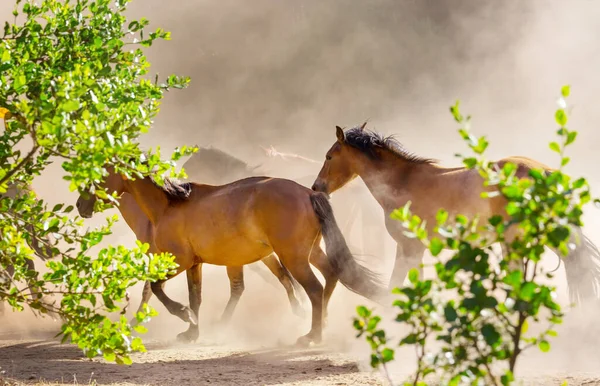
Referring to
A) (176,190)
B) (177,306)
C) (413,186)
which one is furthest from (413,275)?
(176,190)

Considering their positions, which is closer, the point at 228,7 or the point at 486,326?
the point at 486,326

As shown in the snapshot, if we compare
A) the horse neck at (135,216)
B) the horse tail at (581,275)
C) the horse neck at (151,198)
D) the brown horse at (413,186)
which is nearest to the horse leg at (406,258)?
the brown horse at (413,186)

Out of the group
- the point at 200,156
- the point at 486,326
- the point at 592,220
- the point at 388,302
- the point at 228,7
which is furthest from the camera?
the point at 228,7

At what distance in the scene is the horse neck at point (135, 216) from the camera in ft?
26.1

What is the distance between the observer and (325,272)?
6922mm

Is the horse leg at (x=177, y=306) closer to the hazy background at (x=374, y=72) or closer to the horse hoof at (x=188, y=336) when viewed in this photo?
the horse hoof at (x=188, y=336)

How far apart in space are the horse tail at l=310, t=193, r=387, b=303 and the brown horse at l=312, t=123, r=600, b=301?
9.6 inches

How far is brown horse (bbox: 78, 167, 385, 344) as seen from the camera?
6473 mm

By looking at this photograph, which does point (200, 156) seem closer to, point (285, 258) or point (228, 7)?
point (285, 258)

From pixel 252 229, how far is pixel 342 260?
2.64 feet

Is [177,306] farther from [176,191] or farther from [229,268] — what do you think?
[229,268]

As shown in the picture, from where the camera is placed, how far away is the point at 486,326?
1.90m

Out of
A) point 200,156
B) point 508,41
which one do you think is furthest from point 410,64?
A: point 200,156

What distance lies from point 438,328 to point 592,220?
26.4 feet
